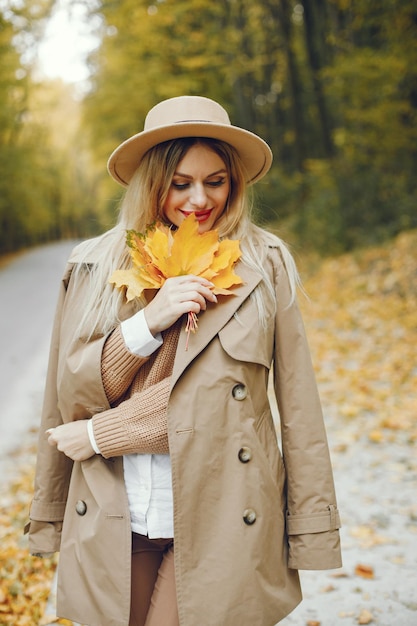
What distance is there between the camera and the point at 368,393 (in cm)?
600

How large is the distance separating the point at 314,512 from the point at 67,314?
3.38 ft

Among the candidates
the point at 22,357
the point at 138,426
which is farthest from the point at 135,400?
the point at 22,357

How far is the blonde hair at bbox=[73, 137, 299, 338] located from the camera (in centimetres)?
194

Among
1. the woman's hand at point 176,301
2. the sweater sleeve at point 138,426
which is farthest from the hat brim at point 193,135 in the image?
the sweater sleeve at point 138,426

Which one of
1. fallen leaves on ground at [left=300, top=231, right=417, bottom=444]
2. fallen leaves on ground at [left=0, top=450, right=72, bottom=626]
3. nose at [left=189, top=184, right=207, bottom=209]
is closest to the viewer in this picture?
nose at [left=189, top=184, right=207, bottom=209]

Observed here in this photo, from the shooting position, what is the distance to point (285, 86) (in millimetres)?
19953

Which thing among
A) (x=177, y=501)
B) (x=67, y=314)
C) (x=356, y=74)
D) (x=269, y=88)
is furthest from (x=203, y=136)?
(x=269, y=88)

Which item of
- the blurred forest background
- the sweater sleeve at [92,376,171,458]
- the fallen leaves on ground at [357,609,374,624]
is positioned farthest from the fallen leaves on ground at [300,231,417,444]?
the sweater sleeve at [92,376,171,458]

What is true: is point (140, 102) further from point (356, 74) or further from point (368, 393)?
point (368, 393)

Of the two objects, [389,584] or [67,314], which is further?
[389,584]

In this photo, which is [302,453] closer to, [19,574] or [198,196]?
[198,196]

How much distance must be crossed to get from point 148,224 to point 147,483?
86 centimetres

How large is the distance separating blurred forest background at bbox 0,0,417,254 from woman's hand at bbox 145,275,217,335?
3.82m

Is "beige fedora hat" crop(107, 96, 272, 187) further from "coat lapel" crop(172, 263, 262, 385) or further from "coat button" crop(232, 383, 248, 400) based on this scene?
"coat button" crop(232, 383, 248, 400)
